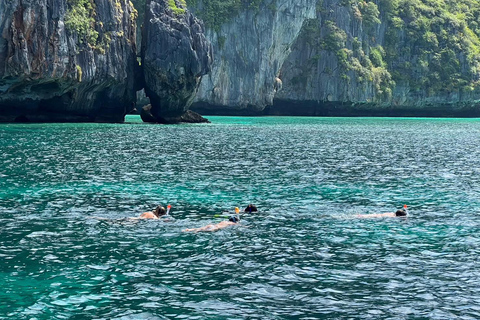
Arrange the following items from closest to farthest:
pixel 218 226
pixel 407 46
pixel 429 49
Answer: pixel 218 226
pixel 429 49
pixel 407 46

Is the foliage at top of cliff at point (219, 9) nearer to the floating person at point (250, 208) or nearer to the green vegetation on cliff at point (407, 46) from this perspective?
the green vegetation on cliff at point (407, 46)

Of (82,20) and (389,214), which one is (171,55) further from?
(389,214)

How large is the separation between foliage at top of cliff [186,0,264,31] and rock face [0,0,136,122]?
32.8 metres

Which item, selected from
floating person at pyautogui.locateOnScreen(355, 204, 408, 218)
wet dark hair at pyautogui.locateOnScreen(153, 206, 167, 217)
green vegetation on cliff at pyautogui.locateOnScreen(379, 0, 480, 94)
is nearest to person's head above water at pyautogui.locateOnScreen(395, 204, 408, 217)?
floating person at pyautogui.locateOnScreen(355, 204, 408, 218)

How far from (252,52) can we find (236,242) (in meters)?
111

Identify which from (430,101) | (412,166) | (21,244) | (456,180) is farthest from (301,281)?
(430,101)

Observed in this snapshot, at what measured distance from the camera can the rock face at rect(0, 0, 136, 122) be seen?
216 ft

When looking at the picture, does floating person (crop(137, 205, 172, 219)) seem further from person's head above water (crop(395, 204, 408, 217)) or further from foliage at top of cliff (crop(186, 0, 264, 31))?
foliage at top of cliff (crop(186, 0, 264, 31))

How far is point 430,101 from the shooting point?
511 ft

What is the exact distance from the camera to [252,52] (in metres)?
128

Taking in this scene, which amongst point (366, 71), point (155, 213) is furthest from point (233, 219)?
point (366, 71)

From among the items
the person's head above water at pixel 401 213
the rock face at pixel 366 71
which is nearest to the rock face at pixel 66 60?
the person's head above water at pixel 401 213

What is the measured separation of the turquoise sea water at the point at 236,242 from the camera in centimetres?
1473

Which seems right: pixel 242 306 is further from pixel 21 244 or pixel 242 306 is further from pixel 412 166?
pixel 412 166
